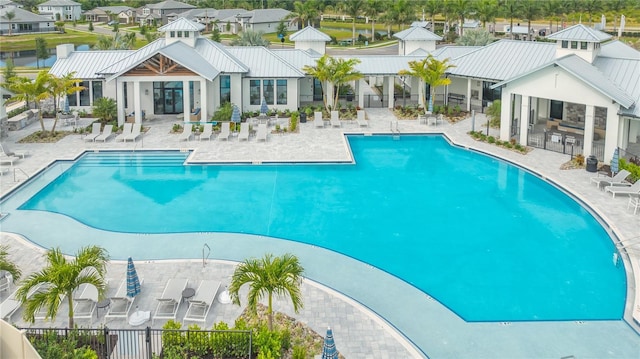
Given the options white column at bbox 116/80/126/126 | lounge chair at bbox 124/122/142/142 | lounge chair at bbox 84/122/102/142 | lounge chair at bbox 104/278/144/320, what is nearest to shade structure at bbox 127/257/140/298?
lounge chair at bbox 104/278/144/320

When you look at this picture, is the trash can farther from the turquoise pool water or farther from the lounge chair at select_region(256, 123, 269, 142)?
the lounge chair at select_region(256, 123, 269, 142)

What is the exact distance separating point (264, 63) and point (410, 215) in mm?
21058

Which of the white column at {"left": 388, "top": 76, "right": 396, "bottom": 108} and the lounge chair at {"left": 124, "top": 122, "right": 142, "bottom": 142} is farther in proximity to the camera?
the white column at {"left": 388, "top": 76, "right": 396, "bottom": 108}

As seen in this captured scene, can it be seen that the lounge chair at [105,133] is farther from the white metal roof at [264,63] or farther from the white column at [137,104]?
the white metal roof at [264,63]

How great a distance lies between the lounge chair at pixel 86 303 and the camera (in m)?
14.4

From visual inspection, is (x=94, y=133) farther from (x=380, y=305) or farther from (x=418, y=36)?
(x=418, y=36)

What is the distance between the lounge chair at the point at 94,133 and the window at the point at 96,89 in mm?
5971

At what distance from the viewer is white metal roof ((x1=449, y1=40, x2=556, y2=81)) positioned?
36500 mm

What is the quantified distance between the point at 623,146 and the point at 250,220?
58.7 ft

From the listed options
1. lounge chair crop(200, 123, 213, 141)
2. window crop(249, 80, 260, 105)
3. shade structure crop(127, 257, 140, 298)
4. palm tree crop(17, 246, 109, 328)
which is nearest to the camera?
palm tree crop(17, 246, 109, 328)

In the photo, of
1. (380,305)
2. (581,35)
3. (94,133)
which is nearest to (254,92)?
(94,133)

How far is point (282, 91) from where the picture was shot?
4000 centimetres

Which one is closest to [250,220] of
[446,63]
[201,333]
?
[201,333]

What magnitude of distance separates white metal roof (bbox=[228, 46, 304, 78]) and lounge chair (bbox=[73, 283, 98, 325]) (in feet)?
83.8
